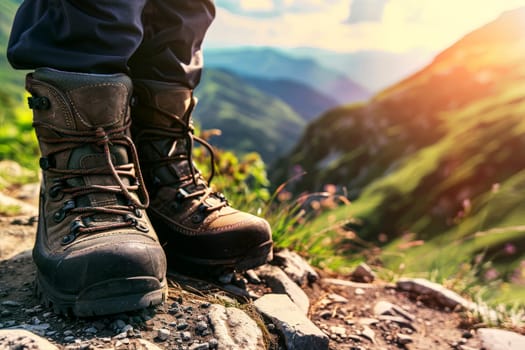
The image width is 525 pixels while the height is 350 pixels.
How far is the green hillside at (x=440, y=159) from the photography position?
1516 cm

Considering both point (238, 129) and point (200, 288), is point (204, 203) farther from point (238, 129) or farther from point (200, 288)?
point (238, 129)

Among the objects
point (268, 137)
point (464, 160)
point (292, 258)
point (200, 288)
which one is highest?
point (200, 288)

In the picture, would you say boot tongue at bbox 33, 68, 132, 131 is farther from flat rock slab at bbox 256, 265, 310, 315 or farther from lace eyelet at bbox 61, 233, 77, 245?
flat rock slab at bbox 256, 265, 310, 315

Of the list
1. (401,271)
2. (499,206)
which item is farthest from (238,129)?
(401,271)

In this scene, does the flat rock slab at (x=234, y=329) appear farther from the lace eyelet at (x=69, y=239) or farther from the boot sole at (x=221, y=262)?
the lace eyelet at (x=69, y=239)

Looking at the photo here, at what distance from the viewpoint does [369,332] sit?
2.78m

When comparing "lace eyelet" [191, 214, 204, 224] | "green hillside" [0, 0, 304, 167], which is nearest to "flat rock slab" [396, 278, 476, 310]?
"lace eyelet" [191, 214, 204, 224]

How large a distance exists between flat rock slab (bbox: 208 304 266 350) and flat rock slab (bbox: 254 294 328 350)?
129mm

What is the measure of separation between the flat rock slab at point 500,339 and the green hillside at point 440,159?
1.23 meters

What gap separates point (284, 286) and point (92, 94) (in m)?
1.47

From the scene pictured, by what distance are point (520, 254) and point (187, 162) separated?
14781mm

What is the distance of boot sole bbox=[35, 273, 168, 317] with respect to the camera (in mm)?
1996

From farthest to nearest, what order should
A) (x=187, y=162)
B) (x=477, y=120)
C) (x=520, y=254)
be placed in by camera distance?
(x=477, y=120), (x=520, y=254), (x=187, y=162)

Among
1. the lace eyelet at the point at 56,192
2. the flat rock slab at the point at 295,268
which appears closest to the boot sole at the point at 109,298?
the lace eyelet at the point at 56,192
